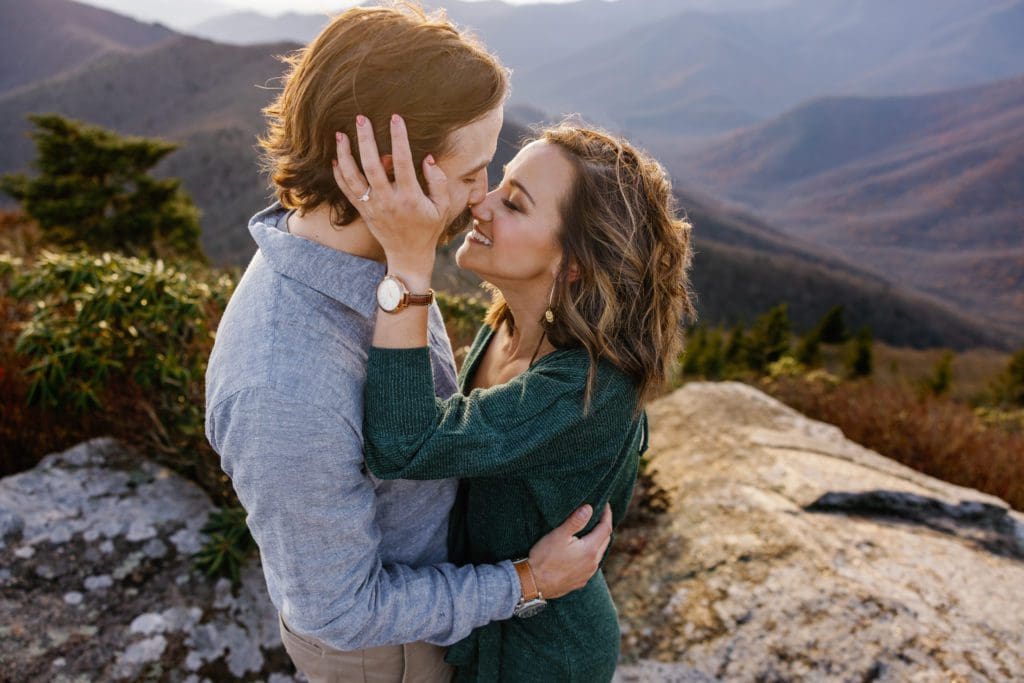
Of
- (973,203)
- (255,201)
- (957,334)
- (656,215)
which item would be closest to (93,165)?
(656,215)

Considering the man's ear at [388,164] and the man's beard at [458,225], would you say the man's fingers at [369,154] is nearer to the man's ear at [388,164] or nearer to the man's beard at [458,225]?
the man's ear at [388,164]

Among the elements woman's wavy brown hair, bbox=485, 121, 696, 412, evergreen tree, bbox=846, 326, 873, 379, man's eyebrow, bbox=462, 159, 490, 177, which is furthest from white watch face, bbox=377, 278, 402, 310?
evergreen tree, bbox=846, 326, 873, 379

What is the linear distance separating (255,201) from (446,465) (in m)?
57.0

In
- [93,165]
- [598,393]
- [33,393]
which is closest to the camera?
[598,393]

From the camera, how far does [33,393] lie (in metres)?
3.34

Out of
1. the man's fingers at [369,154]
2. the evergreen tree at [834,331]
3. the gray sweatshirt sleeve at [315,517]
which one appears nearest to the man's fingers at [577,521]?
the gray sweatshirt sleeve at [315,517]

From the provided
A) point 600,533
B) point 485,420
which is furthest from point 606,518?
point 485,420

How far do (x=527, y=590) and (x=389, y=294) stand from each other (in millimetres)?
930

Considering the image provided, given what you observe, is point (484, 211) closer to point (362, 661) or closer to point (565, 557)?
point (565, 557)

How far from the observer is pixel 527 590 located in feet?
5.93

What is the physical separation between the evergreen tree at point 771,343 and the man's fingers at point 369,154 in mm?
15447

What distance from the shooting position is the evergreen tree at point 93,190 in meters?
12.9

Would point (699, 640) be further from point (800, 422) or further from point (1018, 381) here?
point (1018, 381)

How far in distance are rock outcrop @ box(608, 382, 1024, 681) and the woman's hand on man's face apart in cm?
232
